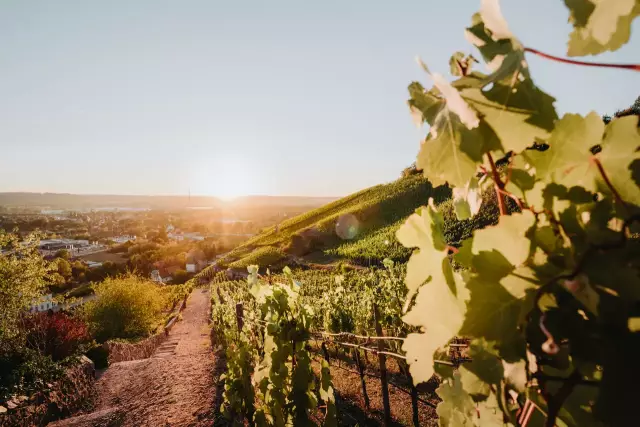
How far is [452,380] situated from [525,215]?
530mm

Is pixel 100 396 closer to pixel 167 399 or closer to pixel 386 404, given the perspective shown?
pixel 167 399

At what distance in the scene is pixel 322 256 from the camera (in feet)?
111

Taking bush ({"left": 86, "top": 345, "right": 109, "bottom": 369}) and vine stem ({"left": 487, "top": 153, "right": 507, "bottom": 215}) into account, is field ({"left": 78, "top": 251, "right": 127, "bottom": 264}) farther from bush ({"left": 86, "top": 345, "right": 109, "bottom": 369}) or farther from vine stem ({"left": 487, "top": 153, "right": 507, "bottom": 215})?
vine stem ({"left": 487, "top": 153, "right": 507, "bottom": 215})

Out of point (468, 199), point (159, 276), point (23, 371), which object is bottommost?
point (159, 276)

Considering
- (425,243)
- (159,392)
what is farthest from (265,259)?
(425,243)

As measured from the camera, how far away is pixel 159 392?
8.05m

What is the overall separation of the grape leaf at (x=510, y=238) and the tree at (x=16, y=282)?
39.4 ft

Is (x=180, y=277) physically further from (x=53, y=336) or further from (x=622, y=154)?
(x=622, y=154)

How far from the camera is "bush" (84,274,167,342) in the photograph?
57.7ft

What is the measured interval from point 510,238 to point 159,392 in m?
9.23

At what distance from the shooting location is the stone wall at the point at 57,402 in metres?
6.86

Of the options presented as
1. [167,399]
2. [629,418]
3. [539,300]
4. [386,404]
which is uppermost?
[539,300]

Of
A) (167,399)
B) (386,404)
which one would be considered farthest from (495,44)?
(167,399)

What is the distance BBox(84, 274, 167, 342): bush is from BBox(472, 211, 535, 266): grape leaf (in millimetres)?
20053
